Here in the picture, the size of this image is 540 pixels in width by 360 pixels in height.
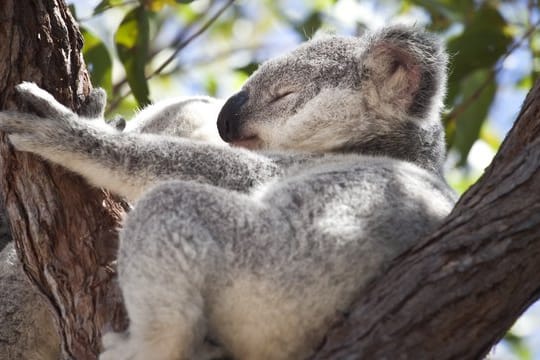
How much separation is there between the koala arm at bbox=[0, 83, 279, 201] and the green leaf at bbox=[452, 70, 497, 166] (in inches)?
91.1

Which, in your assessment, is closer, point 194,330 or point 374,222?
point 194,330

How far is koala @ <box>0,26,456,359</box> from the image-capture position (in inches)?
127

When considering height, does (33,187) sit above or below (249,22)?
below

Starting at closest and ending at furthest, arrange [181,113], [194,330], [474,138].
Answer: [194,330], [181,113], [474,138]

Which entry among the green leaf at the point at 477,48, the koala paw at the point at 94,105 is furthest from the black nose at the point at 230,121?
the green leaf at the point at 477,48

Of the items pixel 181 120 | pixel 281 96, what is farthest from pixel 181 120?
pixel 281 96

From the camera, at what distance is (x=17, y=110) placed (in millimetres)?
3777

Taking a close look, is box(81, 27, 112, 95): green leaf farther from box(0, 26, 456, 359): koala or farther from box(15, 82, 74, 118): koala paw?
box(15, 82, 74, 118): koala paw

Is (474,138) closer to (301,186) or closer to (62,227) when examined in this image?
(301,186)

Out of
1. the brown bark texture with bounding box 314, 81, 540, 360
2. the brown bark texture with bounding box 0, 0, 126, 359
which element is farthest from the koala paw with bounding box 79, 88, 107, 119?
the brown bark texture with bounding box 314, 81, 540, 360

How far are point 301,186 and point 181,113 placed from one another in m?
1.45

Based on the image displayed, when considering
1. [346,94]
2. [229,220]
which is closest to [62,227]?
[229,220]

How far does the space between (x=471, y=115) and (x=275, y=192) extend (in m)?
2.77

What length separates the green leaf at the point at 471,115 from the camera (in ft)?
19.3
